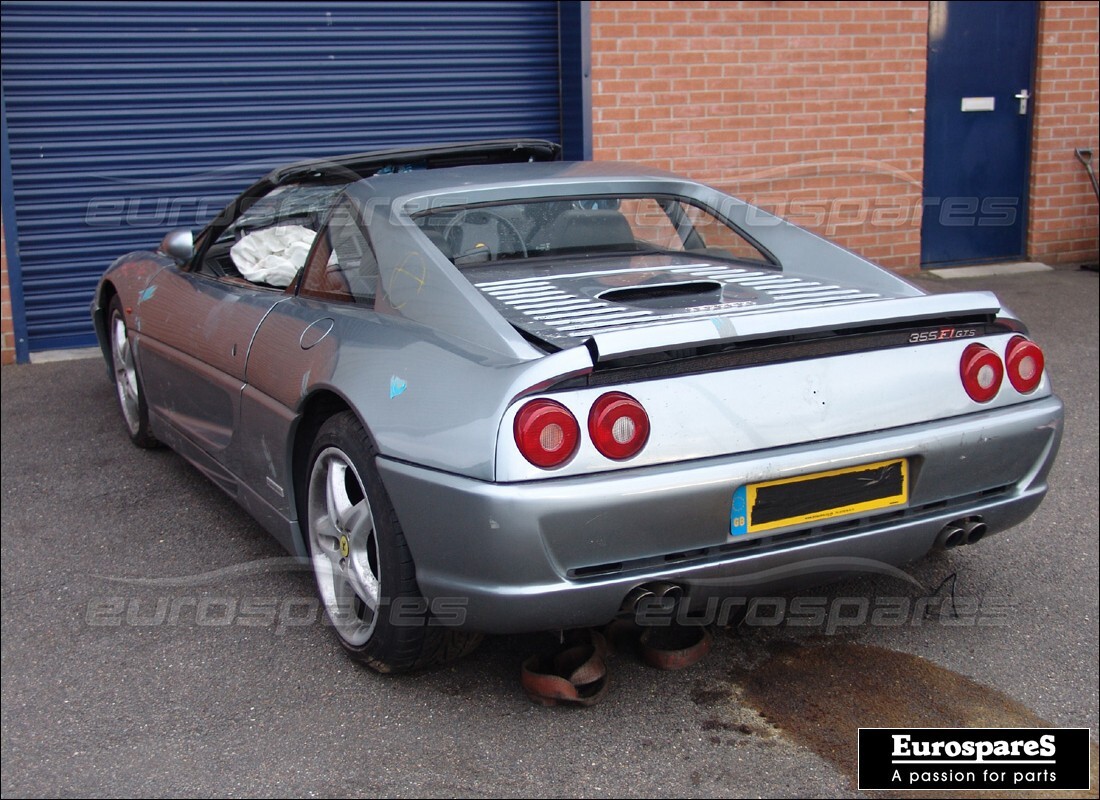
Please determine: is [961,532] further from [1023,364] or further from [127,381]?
[127,381]

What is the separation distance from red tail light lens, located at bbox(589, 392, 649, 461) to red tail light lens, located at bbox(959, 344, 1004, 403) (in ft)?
3.07

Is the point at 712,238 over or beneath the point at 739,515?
over

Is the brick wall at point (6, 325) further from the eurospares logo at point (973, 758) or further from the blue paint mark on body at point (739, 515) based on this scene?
the eurospares logo at point (973, 758)

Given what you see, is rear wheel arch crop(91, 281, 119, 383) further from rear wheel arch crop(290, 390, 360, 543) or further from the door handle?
the door handle

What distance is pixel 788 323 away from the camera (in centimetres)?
273

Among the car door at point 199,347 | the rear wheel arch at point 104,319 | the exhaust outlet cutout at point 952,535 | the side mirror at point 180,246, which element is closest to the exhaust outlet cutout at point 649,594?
the exhaust outlet cutout at point 952,535

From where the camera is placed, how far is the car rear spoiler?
256 cm

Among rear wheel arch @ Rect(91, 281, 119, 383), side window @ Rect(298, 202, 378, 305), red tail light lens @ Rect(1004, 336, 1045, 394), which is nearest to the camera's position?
red tail light lens @ Rect(1004, 336, 1045, 394)

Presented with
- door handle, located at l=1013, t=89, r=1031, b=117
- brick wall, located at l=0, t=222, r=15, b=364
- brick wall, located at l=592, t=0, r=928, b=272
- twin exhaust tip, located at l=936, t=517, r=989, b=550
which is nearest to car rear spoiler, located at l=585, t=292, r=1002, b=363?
twin exhaust tip, located at l=936, t=517, r=989, b=550

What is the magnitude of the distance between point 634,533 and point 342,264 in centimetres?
138

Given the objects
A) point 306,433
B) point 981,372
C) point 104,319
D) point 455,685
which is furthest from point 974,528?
point 104,319

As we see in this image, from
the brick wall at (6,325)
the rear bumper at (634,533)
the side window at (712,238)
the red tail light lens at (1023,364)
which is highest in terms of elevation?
the side window at (712,238)

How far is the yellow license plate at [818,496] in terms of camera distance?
2.65 metres

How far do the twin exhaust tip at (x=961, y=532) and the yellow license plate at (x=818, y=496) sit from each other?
6.9 inches
